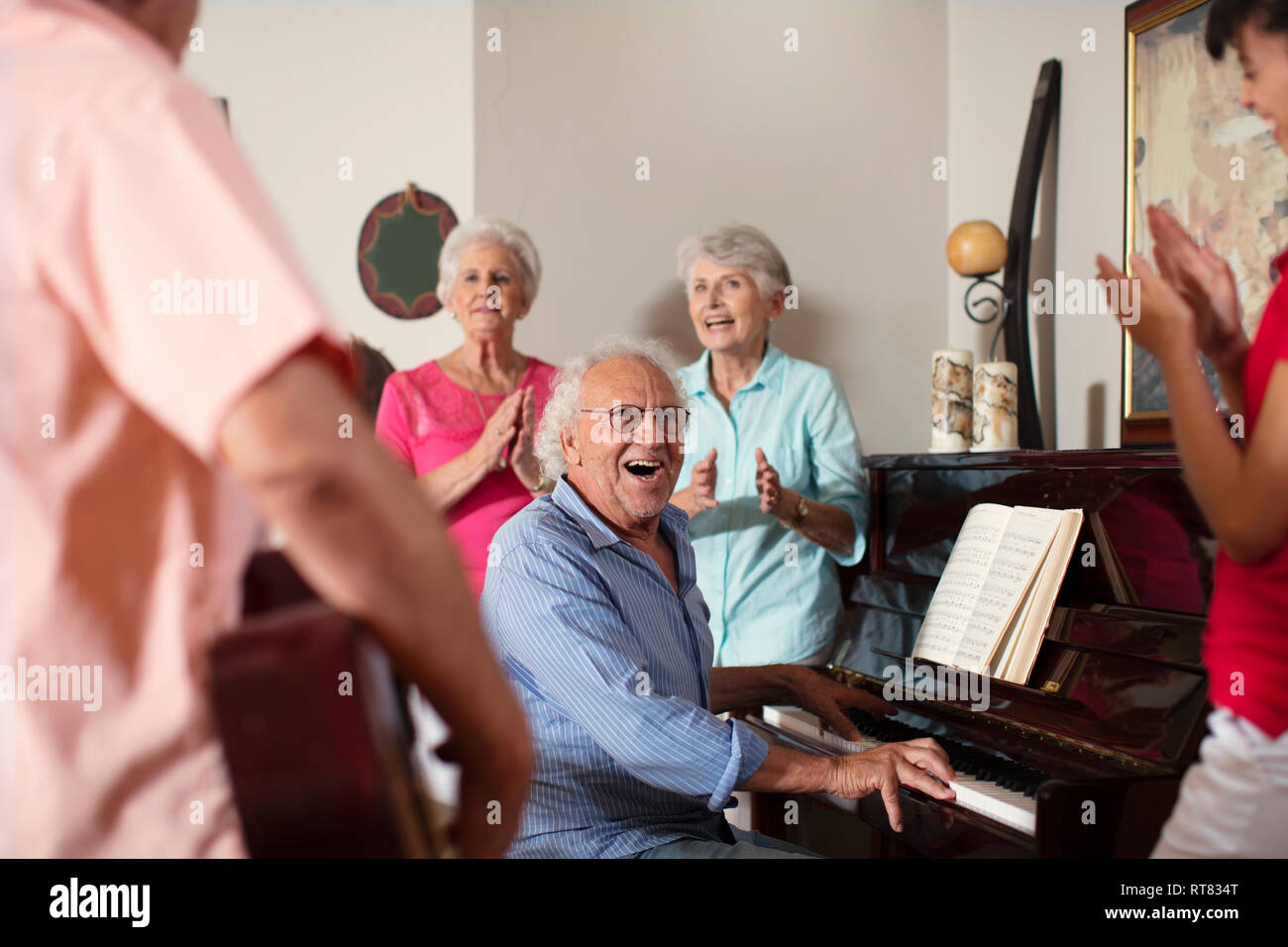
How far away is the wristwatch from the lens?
213 cm

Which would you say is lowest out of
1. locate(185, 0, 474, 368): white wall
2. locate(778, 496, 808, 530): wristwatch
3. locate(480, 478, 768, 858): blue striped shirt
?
locate(480, 478, 768, 858): blue striped shirt

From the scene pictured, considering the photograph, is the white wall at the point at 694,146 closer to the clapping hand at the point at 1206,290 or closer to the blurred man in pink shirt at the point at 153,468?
the clapping hand at the point at 1206,290

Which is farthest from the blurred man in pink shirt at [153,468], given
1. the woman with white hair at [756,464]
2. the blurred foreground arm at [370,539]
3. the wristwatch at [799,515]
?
the woman with white hair at [756,464]

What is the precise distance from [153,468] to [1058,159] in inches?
Result: 103

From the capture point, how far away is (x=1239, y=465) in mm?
888

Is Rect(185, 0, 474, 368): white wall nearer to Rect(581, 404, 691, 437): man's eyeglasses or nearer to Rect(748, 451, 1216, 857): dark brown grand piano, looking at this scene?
Rect(581, 404, 691, 437): man's eyeglasses

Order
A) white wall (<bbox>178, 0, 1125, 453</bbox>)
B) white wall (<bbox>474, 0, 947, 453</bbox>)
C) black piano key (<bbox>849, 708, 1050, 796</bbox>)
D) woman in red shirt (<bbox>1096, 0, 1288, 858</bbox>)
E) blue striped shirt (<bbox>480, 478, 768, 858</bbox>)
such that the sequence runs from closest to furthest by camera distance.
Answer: woman in red shirt (<bbox>1096, 0, 1288, 858</bbox>) < blue striped shirt (<bbox>480, 478, 768, 858</bbox>) < black piano key (<bbox>849, 708, 1050, 796</bbox>) < white wall (<bbox>178, 0, 1125, 453</bbox>) < white wall (<bbox>474, 0, 947, 453</bbox>)

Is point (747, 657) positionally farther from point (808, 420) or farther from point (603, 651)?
point (603, 651)

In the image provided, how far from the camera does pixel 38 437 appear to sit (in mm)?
515

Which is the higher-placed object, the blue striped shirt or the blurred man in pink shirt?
the blurred man in pink shirt

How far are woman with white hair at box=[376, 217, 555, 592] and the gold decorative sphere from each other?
1115 millimetres

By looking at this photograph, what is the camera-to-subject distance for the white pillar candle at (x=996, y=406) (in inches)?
91.0

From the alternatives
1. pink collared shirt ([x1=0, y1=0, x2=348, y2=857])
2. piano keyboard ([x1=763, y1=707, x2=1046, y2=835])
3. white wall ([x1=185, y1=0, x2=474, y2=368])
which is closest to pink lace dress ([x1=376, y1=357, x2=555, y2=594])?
white wall ([x1=185, y1=0, x2=474, y2=368])
